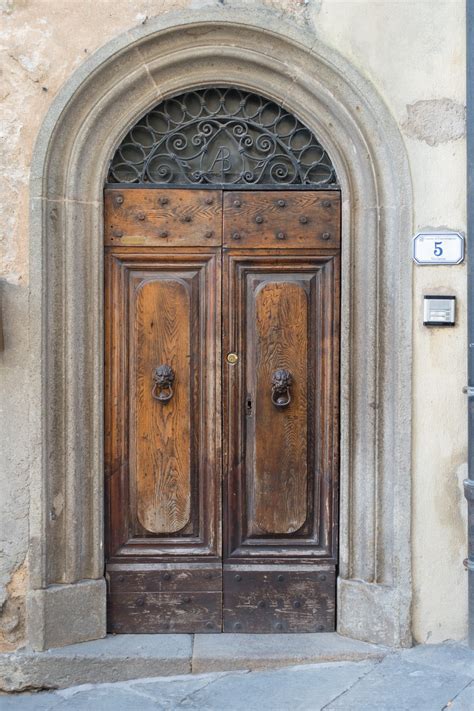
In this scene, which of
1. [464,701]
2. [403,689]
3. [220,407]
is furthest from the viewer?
[220,407]

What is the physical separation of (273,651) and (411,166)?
274 centimetres

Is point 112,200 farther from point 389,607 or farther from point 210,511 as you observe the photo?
point 389,607

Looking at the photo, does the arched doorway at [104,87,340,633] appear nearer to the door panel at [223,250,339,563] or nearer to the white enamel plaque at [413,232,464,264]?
the door panel at [223,250,339,563]

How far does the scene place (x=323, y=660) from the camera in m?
4.37

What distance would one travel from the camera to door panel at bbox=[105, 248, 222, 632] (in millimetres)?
4570

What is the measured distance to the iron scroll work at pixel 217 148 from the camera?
4586 millimetres

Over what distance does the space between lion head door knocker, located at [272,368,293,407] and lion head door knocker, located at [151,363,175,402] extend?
1.89 feet

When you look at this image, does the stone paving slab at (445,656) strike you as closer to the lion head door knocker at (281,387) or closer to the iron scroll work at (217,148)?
the lion head door knocker at (281,387)

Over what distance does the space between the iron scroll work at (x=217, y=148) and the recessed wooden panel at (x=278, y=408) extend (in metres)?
0.61

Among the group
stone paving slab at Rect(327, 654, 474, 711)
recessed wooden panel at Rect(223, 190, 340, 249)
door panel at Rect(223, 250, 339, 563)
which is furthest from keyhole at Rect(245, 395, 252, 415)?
stone paving slab at Rect(327, 654, 474, 711)

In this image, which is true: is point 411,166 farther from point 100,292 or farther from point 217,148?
point 100,292

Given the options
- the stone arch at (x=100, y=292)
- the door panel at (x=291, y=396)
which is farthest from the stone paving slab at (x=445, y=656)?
the door panel at (x=291, y=396)

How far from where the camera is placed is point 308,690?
407 centimetres

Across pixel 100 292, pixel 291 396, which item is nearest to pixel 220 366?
pixel 291 396
